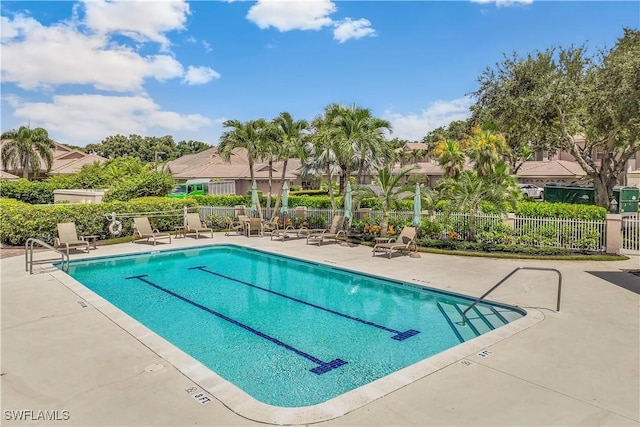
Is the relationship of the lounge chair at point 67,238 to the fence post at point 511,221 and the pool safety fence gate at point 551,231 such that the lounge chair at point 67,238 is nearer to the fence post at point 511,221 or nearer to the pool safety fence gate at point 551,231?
the pool safety fence gate at point 551,231

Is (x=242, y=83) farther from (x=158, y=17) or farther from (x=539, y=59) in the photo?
(x=539, y=59)

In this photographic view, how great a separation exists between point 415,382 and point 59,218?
16.5m

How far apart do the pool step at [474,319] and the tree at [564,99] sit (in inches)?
562

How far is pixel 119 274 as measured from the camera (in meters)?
13.6

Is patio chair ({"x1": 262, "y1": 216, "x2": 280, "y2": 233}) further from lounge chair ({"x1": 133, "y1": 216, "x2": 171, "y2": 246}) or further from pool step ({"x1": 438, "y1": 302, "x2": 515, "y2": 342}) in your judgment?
pool step ({"x1": 438, "y1": 302, "x2": 515, "y2": 342})

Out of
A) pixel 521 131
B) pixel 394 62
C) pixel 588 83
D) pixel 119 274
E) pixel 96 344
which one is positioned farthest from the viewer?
pixel 521 131

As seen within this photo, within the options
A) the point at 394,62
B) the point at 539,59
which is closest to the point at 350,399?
the point at 394,62

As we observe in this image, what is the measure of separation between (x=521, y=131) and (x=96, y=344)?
2546 centimetres

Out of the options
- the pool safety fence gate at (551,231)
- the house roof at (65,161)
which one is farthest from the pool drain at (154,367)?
the house roof at (65,161)

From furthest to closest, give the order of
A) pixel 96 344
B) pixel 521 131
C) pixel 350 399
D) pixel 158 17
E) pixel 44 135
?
pixel 44 135 < pixel 521 131 < pixel 158 17 < pixel 96 344 < pixel 350 399

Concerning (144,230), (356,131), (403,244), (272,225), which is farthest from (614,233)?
(144,230)

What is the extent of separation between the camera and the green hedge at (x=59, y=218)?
1648cm

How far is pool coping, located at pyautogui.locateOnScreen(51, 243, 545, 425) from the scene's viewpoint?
15.7ft

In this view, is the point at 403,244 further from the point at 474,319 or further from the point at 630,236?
the point at 630,236
